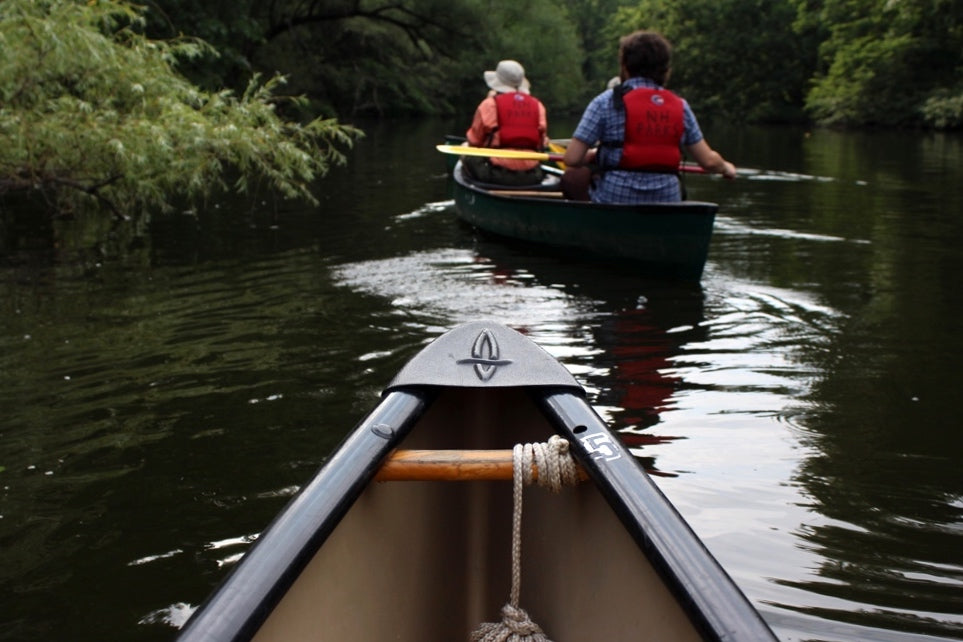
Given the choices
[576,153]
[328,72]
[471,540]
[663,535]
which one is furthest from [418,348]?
[328,72]


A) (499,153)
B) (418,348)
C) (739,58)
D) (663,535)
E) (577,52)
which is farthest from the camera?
(577,52)

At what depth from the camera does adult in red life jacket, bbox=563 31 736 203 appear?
655cm

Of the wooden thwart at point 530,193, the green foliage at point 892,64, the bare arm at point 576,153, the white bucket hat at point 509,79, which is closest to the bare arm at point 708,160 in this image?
the bare arm at point 576,153

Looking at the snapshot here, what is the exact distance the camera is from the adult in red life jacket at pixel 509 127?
9.35m

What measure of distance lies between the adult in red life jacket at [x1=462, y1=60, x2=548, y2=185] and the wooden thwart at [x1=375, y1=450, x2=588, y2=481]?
24.1ft

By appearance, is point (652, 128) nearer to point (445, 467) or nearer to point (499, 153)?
point (499, 153)

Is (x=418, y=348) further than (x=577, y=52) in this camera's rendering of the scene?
No

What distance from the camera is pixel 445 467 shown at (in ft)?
6.95

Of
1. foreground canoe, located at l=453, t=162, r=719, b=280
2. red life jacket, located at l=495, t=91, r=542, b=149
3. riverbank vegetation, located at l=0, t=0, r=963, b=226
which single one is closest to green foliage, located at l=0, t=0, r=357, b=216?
riverbank vegetation, located at l=0, t=0, r=963, b=226

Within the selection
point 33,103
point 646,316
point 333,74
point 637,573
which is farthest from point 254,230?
point 333,74

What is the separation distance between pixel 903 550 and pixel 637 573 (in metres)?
1.42

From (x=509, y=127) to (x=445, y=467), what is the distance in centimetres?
751

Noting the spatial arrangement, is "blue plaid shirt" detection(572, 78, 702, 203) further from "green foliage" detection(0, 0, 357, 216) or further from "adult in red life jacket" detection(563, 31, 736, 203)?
"green foliage" detection(0, 0, 357, 216)

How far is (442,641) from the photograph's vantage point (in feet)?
7.59
